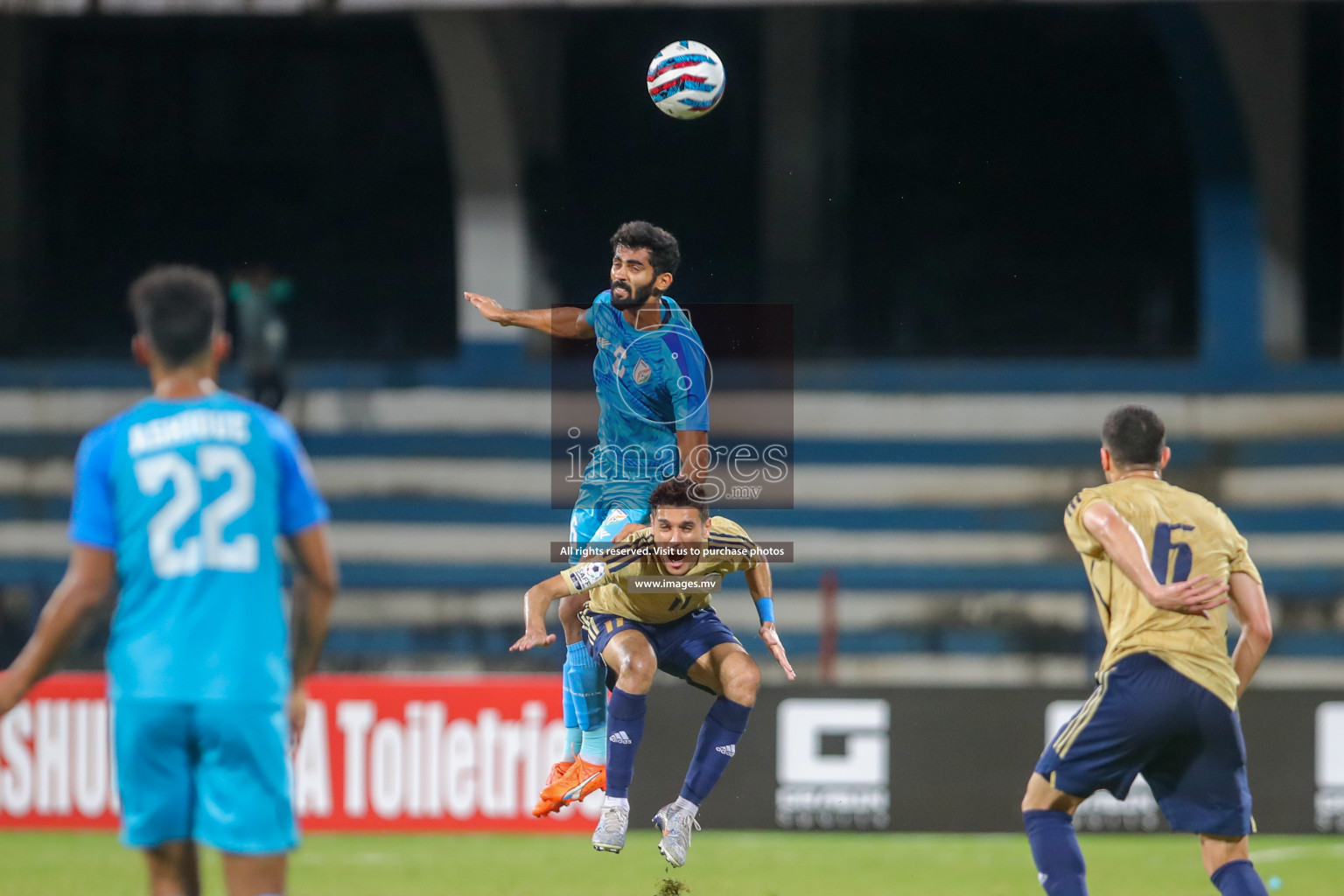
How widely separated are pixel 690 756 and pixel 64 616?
6617mm

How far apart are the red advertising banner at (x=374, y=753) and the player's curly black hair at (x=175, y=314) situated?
6.86 m

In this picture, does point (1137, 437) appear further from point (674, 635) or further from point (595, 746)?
point (595, 746)

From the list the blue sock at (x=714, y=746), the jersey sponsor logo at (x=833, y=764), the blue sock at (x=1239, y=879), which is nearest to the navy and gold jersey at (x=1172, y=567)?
the blue sock at (x=1239, y=879)

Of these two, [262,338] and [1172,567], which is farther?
[262,338]

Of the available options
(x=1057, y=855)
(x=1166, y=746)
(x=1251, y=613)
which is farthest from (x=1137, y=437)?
(x=1057, y=855)

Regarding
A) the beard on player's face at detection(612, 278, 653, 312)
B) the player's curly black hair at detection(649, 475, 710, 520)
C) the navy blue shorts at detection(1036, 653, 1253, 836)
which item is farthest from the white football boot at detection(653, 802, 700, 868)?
the beard on player's face at detection(612, 278, 653, 312)

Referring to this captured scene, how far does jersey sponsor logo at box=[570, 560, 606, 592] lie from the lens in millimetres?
6254

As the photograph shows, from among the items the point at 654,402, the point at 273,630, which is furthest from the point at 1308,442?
the point at 273,630

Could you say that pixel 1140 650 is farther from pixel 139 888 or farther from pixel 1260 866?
pixel 139 888

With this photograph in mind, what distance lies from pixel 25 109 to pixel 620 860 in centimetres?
1130

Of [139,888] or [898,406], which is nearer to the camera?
[139,888]

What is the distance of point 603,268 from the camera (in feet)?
42.7

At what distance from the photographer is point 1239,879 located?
5445mm

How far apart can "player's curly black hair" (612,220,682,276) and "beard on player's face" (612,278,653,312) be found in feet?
0.29
